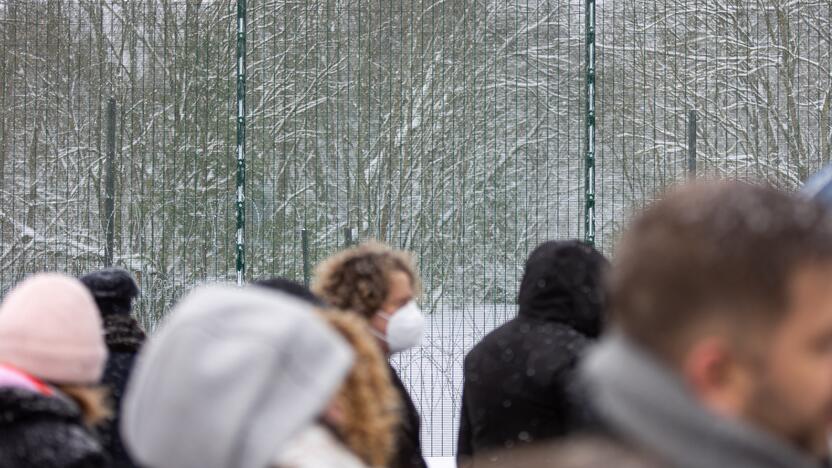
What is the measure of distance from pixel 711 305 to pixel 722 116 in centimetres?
684

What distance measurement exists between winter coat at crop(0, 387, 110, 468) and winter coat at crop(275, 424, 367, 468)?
2.44 ft

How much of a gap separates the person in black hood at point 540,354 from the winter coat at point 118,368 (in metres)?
1.17

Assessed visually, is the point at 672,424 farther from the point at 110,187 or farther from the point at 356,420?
the point at 110,187

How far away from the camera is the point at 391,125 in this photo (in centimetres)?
754

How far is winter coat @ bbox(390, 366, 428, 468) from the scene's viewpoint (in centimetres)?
367

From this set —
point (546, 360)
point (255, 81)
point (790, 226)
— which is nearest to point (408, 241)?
point (255, 81)

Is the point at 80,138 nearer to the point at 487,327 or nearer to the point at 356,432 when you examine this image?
the point at 487,327

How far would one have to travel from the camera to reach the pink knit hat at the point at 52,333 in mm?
2471

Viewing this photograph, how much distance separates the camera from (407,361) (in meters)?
7.66

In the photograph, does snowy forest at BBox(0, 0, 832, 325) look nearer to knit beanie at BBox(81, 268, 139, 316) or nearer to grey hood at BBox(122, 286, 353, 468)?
knit beanie at BBox(81, 268, 139, 316)

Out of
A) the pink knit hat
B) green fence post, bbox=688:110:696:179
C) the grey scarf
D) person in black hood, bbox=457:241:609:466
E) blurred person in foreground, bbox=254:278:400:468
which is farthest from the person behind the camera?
green fence post, bbox=688:110:696:179

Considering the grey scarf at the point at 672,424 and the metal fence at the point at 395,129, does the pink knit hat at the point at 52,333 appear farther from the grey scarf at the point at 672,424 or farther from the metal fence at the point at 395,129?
the metal fence at the point at 395,129

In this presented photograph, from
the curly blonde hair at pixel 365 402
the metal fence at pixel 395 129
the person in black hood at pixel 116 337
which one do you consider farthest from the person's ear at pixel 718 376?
the metal fence at pixel 395 129

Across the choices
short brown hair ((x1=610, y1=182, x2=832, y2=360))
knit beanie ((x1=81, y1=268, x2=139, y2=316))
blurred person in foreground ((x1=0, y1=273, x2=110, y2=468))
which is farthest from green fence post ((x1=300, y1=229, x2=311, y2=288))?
short brown hair ((x1=610, y1=182, x2=832, y2=360))
